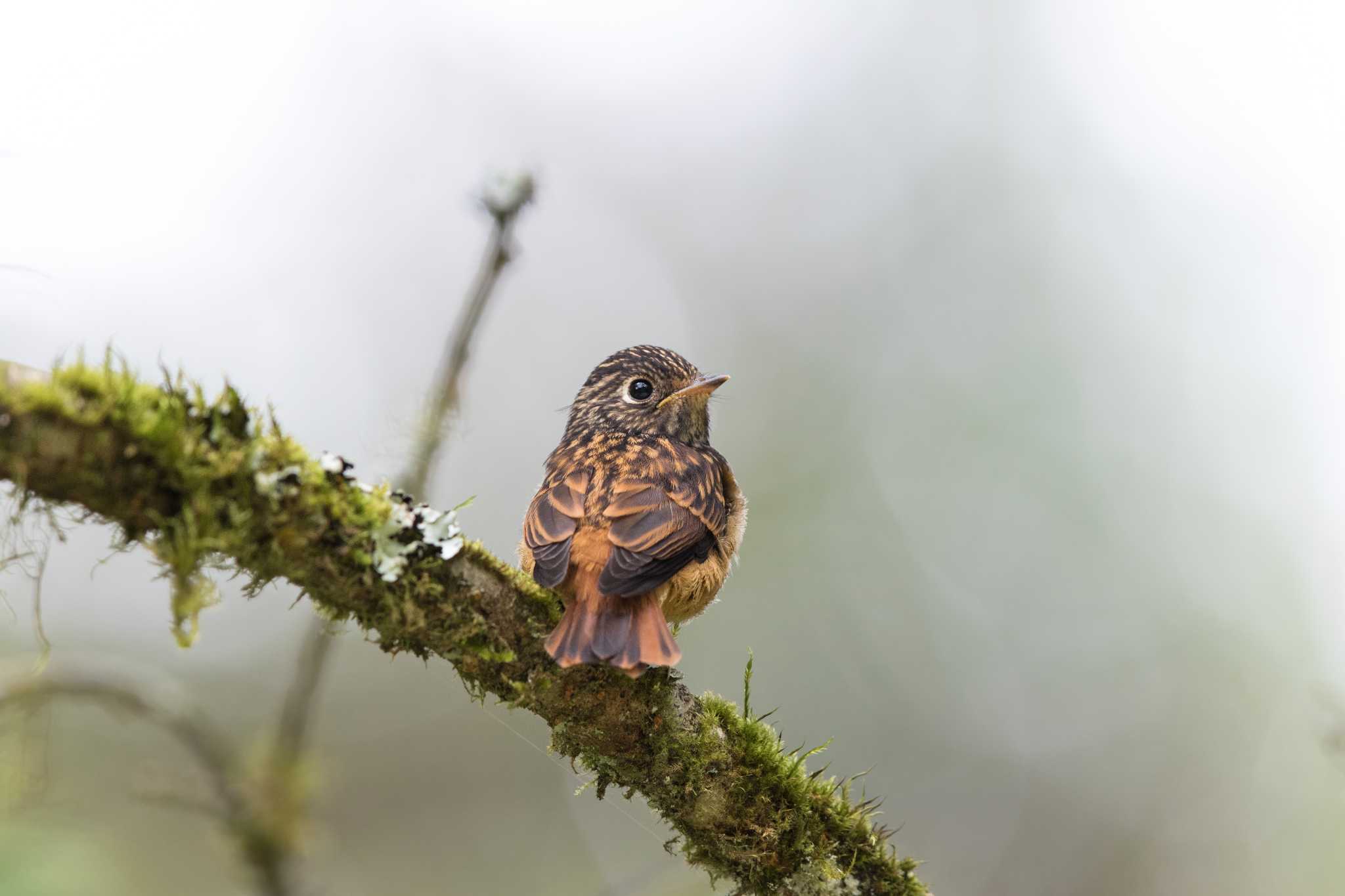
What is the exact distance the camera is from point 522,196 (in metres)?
3.99

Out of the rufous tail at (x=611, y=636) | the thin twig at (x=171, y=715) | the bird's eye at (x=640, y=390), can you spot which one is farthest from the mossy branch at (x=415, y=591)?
the bird's eye at (x=640, y=390)

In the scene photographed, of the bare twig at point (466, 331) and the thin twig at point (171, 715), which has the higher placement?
the bare twig at point (466, 331)

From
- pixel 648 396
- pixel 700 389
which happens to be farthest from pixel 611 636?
pixel 648 396

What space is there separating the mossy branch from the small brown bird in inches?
6.1

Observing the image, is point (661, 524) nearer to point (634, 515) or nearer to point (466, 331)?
point (634, 515)

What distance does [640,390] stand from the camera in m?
5.38

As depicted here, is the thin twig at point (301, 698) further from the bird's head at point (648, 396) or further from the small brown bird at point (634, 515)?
the bird's head at point (648, 396)

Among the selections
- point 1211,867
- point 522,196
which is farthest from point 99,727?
point 1211,867

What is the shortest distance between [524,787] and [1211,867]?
7752mm

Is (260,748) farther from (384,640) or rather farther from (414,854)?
(414,854)

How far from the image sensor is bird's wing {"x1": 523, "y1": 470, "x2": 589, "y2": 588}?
3.34m

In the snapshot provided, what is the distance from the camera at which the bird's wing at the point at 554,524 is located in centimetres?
334

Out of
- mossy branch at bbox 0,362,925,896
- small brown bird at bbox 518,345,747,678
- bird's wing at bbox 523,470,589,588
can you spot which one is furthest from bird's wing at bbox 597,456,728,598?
mossy branch at bbox 0,362,925,896

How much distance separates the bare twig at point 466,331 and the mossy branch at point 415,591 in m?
1.31
